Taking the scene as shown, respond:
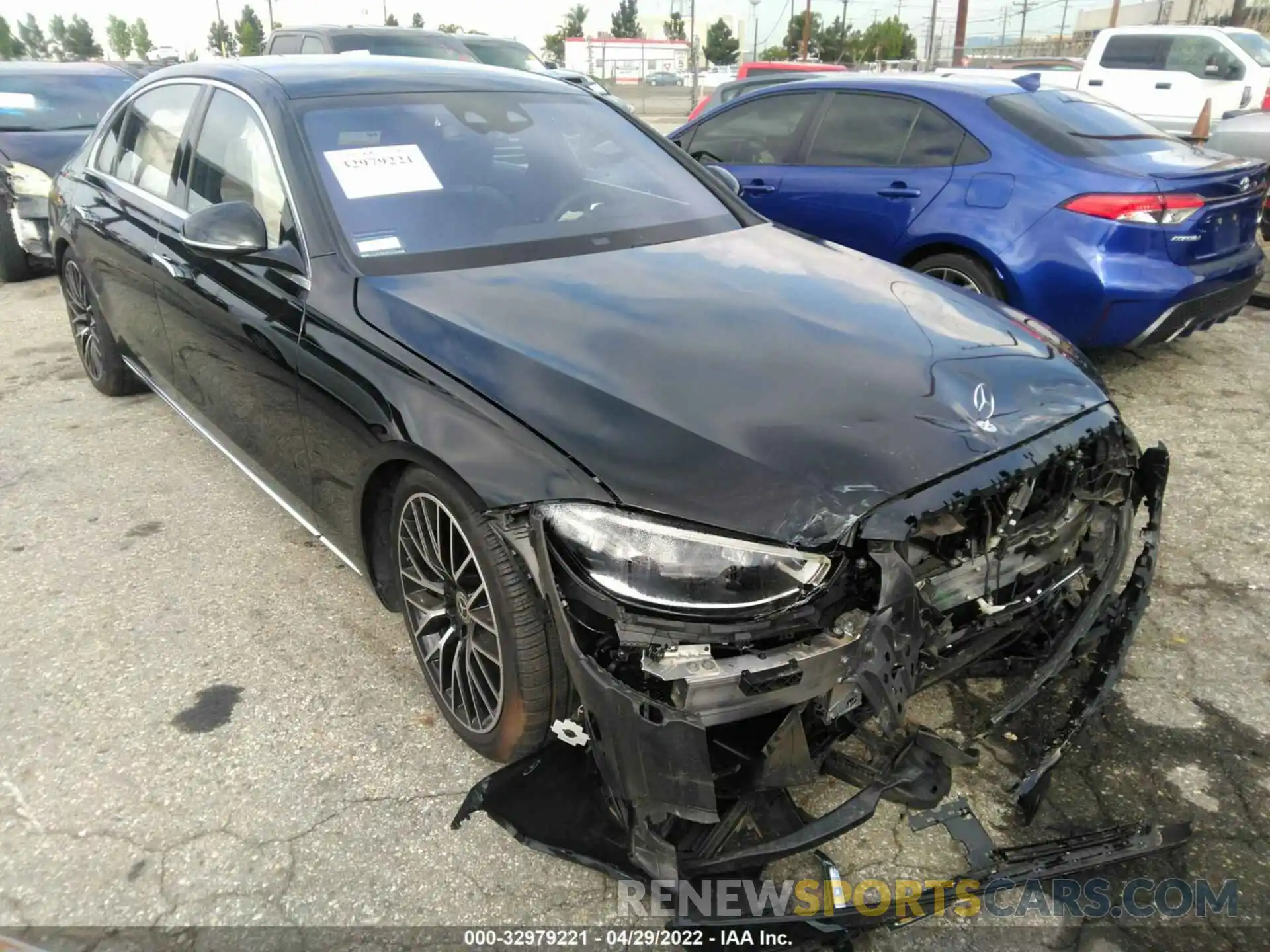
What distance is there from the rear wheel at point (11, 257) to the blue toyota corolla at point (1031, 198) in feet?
20.2

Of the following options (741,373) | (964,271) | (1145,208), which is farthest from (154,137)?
(1145,208)

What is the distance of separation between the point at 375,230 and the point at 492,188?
460 mm

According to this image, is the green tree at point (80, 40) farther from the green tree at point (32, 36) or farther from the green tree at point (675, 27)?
the green tree at point (675, 27)

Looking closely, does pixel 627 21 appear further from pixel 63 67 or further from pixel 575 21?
pixel 63 67

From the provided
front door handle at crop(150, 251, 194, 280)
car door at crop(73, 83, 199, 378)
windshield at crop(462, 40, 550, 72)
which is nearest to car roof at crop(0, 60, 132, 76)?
windshield at crop(462, 40, 550, 72)

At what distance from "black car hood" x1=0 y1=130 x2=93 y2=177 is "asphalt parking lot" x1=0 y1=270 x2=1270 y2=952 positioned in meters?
4.77

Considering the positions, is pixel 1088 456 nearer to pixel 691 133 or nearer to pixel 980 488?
pixel 980 488

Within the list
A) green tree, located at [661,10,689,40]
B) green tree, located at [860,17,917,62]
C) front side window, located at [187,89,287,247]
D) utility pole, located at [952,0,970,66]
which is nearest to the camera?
front side window, located at [187,89,287,247]

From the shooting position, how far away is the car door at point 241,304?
8.89 feet

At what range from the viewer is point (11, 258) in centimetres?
782

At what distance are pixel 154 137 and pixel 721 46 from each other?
270ft

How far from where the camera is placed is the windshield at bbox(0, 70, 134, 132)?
7918mm

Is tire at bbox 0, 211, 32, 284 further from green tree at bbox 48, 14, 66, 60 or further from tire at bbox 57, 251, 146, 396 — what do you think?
green tree at bbox 48, 14, 66, 60

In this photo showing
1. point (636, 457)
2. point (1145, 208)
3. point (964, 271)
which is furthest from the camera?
point (964, 271)
